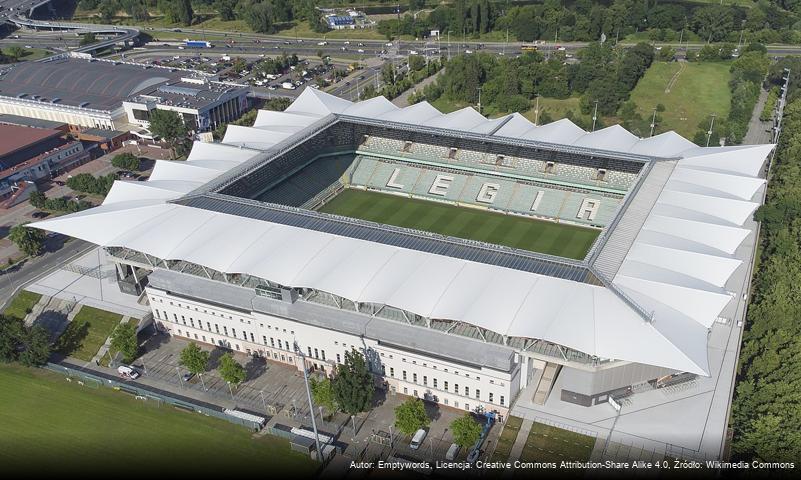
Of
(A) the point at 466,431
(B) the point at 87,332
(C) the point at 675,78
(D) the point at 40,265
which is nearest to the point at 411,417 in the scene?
(A) the point at 466,431

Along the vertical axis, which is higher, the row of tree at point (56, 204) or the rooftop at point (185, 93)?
the rooftop at point (185, 93)

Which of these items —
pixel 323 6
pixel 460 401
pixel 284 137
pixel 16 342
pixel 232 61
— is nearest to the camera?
pixel 460 401

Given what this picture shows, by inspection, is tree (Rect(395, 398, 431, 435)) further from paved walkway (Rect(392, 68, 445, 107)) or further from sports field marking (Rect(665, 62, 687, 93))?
sports field marking (Rect(665, 62, 687, 93))

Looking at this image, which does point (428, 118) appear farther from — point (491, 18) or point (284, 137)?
point (491, 18)

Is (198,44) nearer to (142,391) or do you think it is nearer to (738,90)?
(738,90)

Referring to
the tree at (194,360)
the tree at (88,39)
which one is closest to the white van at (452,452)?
the tree at (194,360)

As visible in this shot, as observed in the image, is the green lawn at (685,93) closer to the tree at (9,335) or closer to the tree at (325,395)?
the tree at (325,395)

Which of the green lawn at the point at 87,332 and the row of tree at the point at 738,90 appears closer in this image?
the green lawn at the point at 87,332

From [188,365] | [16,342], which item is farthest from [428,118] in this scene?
[16,342]

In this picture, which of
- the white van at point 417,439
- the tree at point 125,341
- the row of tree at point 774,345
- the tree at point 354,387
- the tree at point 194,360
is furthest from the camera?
the tree at point 125,341
